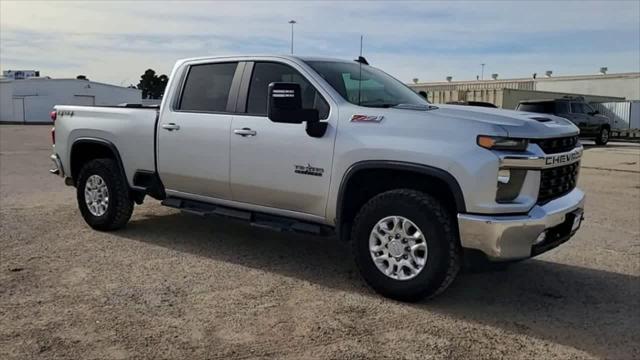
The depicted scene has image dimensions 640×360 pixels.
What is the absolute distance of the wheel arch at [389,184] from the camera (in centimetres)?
450

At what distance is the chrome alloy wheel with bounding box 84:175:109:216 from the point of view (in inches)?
276

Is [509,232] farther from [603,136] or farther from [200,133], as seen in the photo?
[603,136]

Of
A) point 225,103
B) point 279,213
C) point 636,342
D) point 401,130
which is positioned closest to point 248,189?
point 279,213

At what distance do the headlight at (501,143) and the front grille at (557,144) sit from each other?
0.17 metres

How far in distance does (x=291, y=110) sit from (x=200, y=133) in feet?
4.48

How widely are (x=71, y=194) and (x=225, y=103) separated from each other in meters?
5.12

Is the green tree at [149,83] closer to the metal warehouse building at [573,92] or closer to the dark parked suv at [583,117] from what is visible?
the metal warehouse building at [573,92]

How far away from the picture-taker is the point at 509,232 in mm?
4309

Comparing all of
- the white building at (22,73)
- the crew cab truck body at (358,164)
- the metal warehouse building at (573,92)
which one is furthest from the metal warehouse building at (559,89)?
the white building at (22,73)

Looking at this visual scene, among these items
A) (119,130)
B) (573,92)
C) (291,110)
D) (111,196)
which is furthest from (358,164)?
(573,92)

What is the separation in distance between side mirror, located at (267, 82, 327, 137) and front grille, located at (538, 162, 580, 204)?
1.81 meters

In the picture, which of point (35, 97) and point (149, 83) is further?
point (149, 83)

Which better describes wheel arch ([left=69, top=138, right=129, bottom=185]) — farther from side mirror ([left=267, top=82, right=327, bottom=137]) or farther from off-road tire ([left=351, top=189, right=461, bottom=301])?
off-road tire ([left=351, top=189, right=461, bottom=301])

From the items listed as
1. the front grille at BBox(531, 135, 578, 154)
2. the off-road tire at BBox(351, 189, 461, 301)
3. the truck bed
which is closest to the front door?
the off-road tire at BBox(351, 189, 461, 301)
